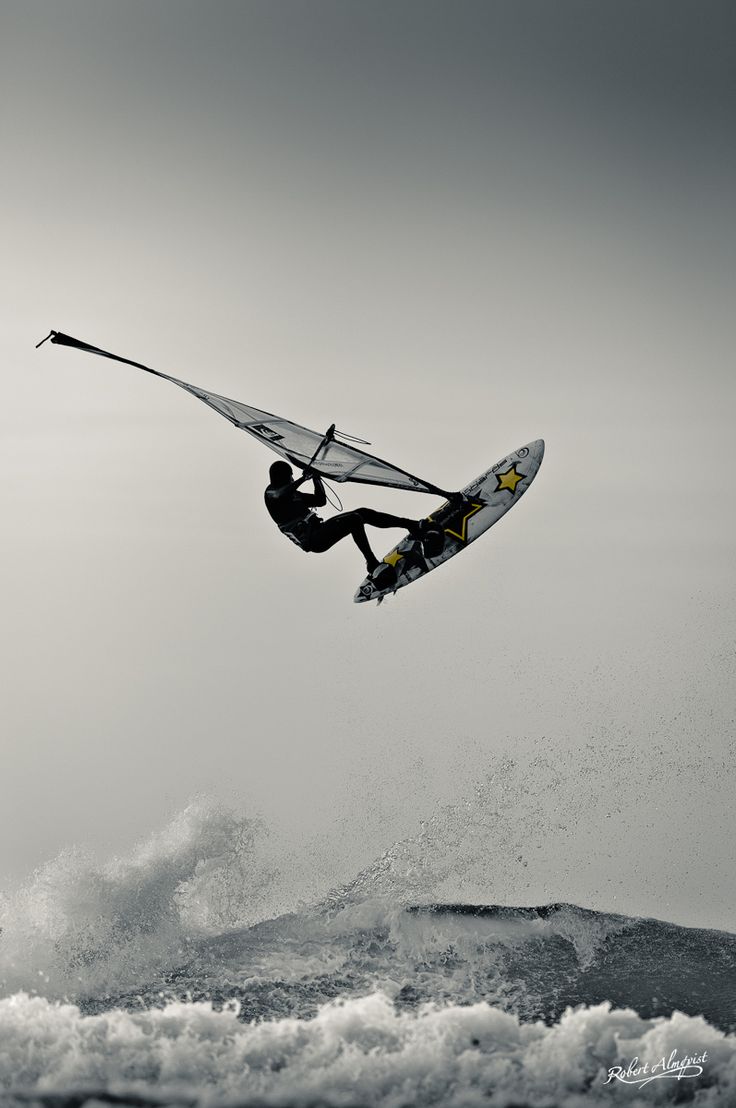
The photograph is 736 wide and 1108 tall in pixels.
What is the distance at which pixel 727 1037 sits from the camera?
11.0m

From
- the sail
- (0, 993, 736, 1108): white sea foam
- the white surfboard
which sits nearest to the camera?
(0, 993, 736, 1108): white sea foam

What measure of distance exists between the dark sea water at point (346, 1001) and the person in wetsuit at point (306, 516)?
573cm

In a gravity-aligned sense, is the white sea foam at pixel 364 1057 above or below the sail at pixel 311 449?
below

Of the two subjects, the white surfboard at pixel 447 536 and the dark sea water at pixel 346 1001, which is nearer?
the dark sea water at pixel 346 1001

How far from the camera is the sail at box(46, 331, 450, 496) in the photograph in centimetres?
1066

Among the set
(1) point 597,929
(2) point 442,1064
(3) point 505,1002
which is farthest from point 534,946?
(2) point 442,1064

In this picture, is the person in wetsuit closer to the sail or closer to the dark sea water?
the sail

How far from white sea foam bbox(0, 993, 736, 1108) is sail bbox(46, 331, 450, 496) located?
20.8 feet

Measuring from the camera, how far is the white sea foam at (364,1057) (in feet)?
32.6

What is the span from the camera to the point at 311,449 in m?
11.0

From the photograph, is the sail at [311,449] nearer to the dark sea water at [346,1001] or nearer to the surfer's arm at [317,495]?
the surfer's arm at [317,495]

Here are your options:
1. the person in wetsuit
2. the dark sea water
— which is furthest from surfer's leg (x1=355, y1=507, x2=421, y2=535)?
the dark sea water

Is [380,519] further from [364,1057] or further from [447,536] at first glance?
[364,1057]

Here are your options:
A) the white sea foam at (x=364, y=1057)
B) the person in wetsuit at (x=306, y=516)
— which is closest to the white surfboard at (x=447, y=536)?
the person in wetsuit at (x=306, y=516)
